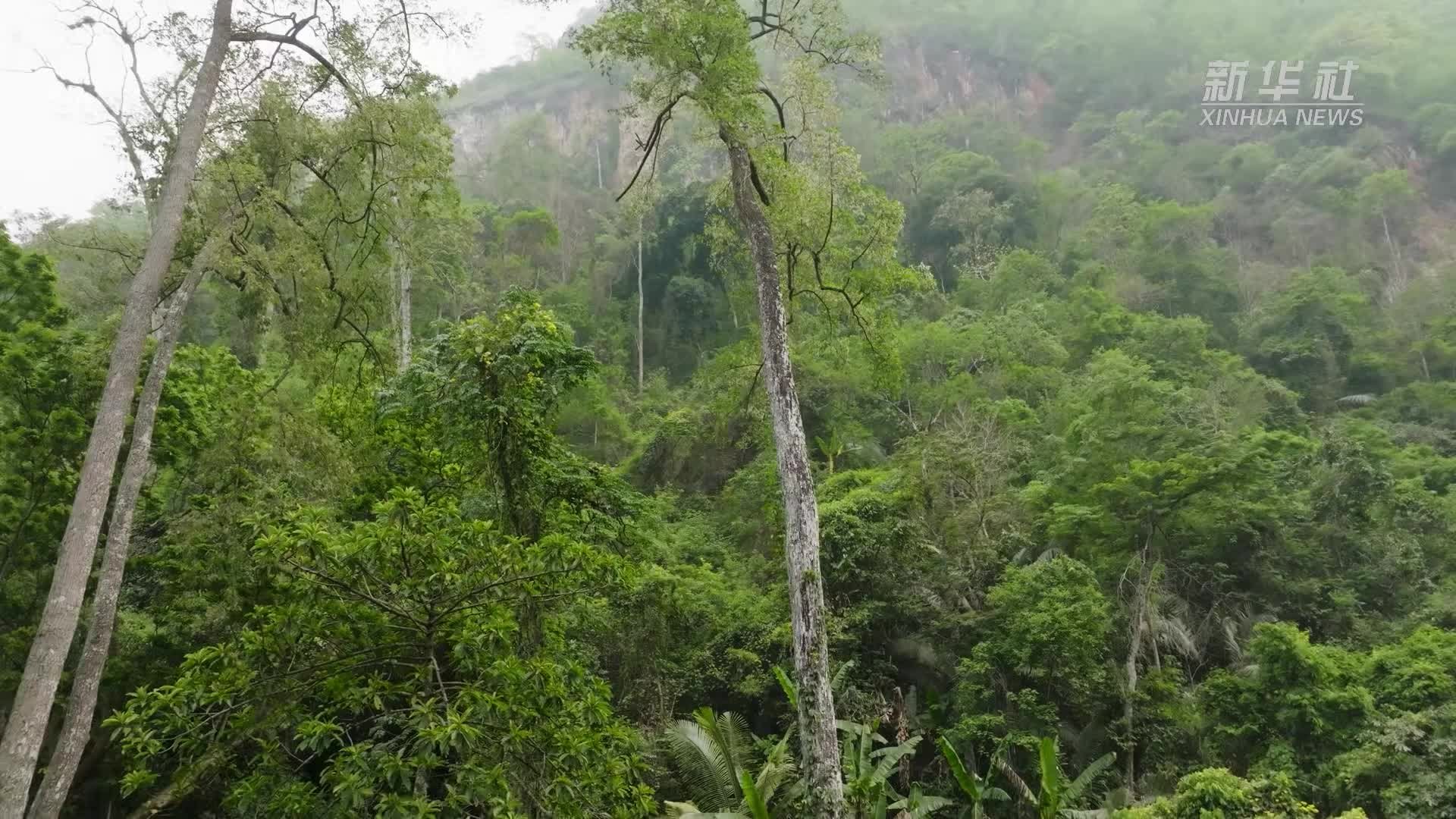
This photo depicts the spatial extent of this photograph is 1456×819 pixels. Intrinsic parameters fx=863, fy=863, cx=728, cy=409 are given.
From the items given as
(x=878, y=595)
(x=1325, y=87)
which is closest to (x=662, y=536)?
(x=878, y=595)

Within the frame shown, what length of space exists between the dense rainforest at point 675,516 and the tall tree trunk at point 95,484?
0.10 ft

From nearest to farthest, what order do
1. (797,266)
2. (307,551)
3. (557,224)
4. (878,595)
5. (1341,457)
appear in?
(307,551) → (797,266) → (878,595) → (1341,457) → (557,224)

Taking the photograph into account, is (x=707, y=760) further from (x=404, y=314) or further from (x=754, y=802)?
(x=404, y=314)

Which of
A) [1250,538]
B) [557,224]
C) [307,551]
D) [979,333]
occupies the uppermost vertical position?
[557,224]

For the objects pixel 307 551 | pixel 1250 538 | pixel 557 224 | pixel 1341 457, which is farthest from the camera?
pixel 557 224

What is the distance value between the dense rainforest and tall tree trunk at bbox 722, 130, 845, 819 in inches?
1.5

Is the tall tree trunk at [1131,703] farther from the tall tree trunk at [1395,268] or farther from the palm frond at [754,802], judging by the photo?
the tall tree trunk at [1395,268]

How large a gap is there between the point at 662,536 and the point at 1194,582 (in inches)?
349

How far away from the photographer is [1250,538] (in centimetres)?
1407

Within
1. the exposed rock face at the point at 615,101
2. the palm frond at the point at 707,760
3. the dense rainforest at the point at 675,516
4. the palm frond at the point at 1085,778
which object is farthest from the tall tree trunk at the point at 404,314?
the exposed rock face at the point at 615,101

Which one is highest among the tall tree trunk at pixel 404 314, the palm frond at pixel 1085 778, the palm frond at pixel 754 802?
A: the tall tree trunk at pixel 404 314

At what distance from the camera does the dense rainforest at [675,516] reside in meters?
5.37

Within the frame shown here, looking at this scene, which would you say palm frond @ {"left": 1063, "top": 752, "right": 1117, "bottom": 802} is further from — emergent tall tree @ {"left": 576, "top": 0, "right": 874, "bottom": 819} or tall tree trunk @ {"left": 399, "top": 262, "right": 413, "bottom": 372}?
tall tree trunk @ {"left": 399, "top": 262, "right": 413, "bottom": 372}

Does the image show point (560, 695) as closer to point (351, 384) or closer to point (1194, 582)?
point (351, 384)
